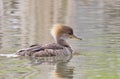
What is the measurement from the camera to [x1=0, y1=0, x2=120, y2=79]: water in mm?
8906

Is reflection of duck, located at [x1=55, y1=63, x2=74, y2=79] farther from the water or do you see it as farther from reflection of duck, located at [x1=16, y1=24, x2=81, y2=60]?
reflection of duck, located at [x1=16, y1=24, x2=81, y2=60]

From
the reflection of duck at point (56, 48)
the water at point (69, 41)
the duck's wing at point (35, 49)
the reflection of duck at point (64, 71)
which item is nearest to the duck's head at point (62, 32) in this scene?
the reflection of duck at point (56, 48)

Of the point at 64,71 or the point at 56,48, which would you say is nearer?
→ the point at 64,71

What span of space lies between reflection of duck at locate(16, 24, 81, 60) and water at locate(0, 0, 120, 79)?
6.5 inches

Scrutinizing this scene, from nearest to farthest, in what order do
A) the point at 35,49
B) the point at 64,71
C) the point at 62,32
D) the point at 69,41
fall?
the point at 64,71 < the point at 35,49 < the point at 62,32 < the point at 69,41

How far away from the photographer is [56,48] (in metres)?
10.8

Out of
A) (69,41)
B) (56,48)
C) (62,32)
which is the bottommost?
(69,41)

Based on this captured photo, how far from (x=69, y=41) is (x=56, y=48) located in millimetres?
1082

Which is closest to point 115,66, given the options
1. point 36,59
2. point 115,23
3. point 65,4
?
point 36,59

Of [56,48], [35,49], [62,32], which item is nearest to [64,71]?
[35,49]

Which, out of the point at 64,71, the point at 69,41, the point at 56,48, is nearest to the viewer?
the point at 64,71

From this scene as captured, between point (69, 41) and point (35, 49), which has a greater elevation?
point (35, 49)

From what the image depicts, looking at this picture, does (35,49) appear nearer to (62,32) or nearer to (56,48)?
(56,48)

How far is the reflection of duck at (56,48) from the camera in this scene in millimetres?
10380
